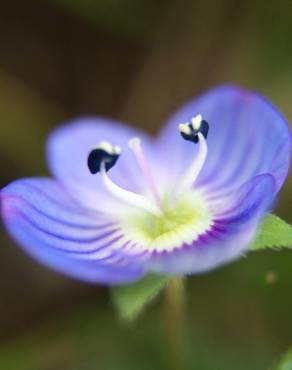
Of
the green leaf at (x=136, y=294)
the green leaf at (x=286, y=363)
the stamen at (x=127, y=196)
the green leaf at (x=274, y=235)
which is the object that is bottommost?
the green leaf at (x=286, y=363)

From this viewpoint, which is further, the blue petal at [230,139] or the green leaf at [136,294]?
the blue petal at [230,139]

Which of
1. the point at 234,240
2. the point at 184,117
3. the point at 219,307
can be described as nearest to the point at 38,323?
the point at 219,307

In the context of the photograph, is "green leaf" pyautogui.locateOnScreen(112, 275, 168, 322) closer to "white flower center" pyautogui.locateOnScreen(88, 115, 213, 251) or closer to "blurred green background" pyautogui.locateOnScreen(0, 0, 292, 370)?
"white flower center" pyautogui.locateOnScreen(88, 115, 213, 251)

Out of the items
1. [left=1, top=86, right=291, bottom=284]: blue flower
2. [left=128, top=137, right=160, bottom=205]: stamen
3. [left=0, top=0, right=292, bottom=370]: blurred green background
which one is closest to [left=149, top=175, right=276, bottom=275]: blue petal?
[left=1, top=86, right=291, bottom=284]: blue flower

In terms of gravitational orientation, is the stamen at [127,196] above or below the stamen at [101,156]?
below

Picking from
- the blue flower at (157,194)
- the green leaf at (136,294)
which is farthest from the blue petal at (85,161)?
the green leaf at (136,294)

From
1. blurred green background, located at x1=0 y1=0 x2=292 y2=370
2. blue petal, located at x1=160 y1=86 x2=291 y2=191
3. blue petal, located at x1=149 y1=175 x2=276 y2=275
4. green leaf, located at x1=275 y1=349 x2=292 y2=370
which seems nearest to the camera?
blue petal, located at x1=149 y1=175 x2=276 y2=275

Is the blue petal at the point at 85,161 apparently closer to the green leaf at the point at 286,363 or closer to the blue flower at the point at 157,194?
the blue flower at the point at 157,194
